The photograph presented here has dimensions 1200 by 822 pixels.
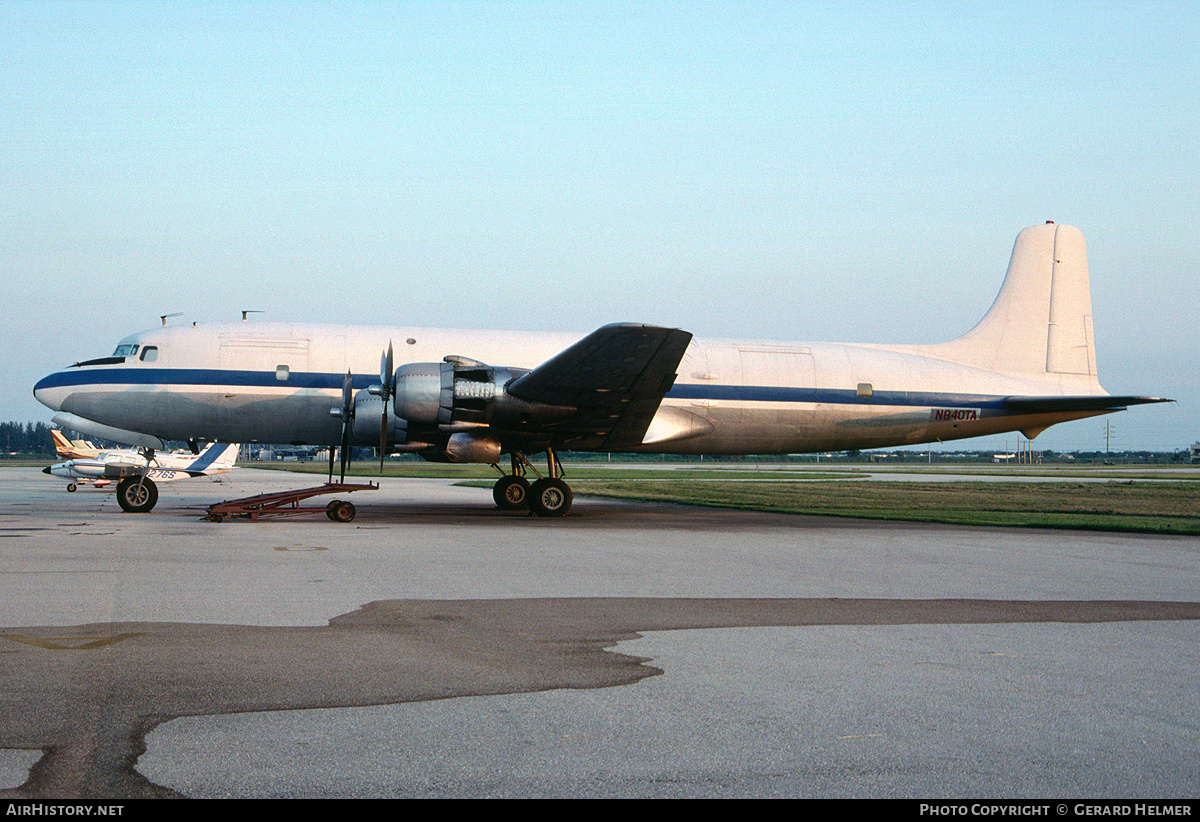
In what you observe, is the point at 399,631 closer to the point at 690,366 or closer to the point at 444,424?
the point at 444,424

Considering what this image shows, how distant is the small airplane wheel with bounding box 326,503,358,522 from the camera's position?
18.8m

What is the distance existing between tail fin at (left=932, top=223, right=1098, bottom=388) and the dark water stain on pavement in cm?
1634

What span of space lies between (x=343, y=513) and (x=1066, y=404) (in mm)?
17750

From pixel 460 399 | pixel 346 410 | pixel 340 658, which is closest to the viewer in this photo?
pixel 340 658

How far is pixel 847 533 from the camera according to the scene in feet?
58.0

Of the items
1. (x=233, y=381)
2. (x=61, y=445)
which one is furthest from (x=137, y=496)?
(x=61, y=445)

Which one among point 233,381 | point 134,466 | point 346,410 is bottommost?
point 134,466

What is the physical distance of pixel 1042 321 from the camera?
80.4 ft

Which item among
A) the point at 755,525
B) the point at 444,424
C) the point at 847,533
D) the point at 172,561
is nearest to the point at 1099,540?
the point at 847,533

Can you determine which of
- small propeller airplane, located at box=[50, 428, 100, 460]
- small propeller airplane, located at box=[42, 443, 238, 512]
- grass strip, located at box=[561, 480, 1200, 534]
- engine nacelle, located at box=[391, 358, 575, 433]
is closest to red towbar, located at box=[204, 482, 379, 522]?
engine nacelle, located at box=[391, 358, 575, 433]

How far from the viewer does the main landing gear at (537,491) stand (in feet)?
67.1

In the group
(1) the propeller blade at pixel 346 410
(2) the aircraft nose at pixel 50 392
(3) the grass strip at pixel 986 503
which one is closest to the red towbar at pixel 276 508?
(1) the propeller blade at pixel 346 410

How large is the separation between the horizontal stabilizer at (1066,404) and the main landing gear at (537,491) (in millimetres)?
11858

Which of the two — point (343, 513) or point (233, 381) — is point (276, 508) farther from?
point (233, 381)
